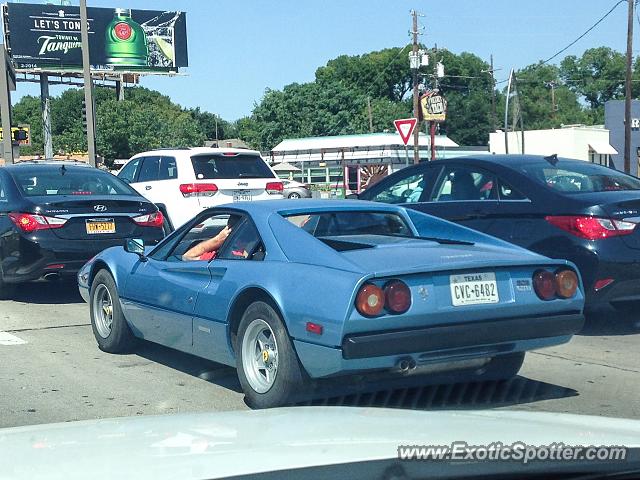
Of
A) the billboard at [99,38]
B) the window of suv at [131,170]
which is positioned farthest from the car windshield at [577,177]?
the billboard at [99,38]

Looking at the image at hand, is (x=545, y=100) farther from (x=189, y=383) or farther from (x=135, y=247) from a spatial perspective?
(x=189, y=383)

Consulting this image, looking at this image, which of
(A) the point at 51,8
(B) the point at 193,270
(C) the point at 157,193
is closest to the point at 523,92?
(A) the point at 51,8

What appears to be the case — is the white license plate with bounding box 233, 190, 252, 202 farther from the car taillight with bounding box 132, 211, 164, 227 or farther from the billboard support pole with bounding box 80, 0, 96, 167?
the billboard support pole with bounding box 80, 0, 96, 167

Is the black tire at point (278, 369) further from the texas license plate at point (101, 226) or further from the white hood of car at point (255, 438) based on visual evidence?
the texas license plate at point (101, 226)

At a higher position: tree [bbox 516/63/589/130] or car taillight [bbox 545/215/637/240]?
tree [bbox 516/63/589/130]

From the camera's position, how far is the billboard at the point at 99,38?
60.1 metres

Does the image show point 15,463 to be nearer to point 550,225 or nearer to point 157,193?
point 550,225

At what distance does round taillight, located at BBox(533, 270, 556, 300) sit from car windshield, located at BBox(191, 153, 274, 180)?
8.62 meters

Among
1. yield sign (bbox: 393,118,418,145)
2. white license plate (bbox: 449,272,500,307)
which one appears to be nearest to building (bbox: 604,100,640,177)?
yield sign (bbox: 393,118,418,145)

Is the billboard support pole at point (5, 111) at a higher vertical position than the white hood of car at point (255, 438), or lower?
higher

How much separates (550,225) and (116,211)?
15.9ft

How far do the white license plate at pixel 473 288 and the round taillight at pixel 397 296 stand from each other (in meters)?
0.30

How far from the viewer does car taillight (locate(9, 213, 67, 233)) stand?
991 centimetres

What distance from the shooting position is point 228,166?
45.4 ft
